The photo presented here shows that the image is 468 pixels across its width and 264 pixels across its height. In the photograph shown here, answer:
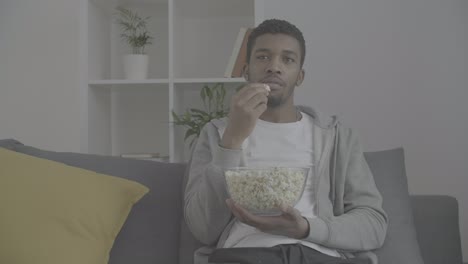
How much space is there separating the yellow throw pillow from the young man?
0.65 ft

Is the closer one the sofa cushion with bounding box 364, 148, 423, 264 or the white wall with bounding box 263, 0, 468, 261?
the sofa cushion with bounding box 364, 148, 423, 264

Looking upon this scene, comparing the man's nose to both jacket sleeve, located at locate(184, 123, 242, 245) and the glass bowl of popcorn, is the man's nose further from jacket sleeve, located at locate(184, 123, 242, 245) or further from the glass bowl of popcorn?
the glass bowl of popcorn

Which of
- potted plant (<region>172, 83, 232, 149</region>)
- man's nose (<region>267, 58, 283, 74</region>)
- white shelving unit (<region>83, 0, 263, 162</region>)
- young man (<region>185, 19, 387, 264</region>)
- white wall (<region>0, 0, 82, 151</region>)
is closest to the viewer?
young man (<region>185, 19, 387, 264</region>)

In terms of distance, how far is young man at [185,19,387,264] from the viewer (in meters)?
1.29

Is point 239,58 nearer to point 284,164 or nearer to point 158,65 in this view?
point 158,65

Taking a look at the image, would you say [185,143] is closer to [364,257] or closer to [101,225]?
[101,225]

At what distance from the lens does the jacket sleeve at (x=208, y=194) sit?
1351 mm

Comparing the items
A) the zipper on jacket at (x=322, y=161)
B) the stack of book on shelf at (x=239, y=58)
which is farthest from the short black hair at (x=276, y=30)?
the stack of book on shelf at (x=239, y=58)

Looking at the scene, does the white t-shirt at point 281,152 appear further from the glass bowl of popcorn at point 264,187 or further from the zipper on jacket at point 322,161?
the glass bowl of popcorn at point 264,187


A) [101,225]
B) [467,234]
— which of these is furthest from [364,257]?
[467,234]

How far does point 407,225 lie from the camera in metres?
1.52

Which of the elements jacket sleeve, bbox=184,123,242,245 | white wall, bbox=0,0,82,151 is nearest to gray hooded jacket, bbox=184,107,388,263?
jacket sleeve, bbox=184,123,242,245

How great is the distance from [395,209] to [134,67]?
→ 1.28 meters

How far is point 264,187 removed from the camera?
116 cm
